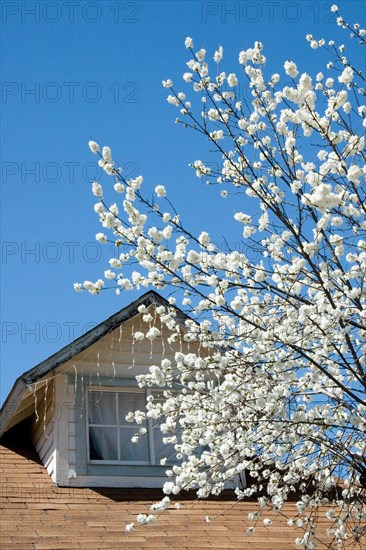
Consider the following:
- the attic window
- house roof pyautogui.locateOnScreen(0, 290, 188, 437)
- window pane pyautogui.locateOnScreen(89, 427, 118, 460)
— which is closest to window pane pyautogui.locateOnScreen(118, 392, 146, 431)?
the attic window

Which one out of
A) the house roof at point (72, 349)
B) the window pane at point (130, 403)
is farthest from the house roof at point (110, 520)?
the window pane at point (130, 403)

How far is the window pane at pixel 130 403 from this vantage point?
10.2m

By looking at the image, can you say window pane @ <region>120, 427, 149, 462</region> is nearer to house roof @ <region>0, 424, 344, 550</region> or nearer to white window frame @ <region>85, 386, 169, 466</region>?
white window frame @ <region>85, 386, 169, 466</region>

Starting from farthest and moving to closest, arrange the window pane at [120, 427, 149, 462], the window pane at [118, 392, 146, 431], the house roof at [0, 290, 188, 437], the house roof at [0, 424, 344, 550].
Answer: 1. the window pane at [118, 392, 146, 431]
2. the window pane at [120, 427, 149, 462]
3. the house roof at [0, 290, 188, 437]
4. the house roof at [0, 424, 344, 550]

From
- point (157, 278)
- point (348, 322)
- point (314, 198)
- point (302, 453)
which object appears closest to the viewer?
point (314, 198)

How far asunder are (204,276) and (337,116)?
1.78 meters

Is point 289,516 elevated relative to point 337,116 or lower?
lower

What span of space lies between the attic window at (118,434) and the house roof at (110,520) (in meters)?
0.43

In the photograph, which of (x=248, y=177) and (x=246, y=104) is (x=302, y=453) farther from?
(x=246, y=104)

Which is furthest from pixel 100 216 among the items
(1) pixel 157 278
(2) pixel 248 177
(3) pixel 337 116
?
(3) pixel 337 116

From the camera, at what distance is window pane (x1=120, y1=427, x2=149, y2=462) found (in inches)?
392

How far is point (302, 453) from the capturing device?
8.19 meters

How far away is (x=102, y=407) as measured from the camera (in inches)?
399

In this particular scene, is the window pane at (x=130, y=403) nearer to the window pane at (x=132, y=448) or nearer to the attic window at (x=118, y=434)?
the attic window at (x=118, y=434)
